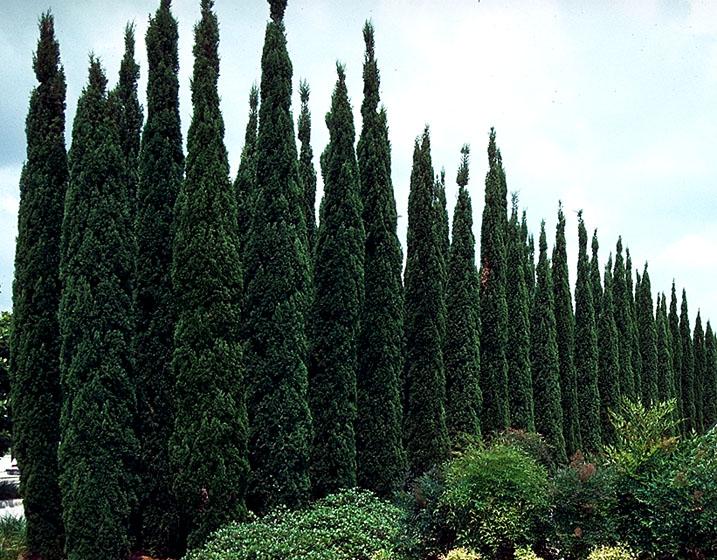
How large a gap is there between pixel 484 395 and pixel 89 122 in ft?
44.5

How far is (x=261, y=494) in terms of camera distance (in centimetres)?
1380

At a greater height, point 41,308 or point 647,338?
Result: point 647,338

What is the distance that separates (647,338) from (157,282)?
31296mm

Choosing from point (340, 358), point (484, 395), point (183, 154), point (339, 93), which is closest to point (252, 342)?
point (340, 358)

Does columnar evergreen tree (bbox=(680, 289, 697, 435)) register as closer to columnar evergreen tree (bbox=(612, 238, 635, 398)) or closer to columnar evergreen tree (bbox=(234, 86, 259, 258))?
columnar evergreen tree (bbox=(612, 238, 635, 398))

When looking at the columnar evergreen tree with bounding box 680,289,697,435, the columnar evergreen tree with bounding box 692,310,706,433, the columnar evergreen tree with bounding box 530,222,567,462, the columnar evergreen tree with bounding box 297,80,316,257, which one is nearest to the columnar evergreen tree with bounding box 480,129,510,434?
the columnar evergreen tree with bounding box 530,222,567,462

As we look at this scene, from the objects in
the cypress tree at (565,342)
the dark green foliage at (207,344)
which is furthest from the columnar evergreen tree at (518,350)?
the dark green foliage at (207,344)

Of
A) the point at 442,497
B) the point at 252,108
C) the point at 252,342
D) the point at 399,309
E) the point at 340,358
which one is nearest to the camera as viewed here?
Answer: the point at 442,497

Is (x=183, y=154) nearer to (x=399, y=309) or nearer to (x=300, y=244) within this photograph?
(x=300, y=244)

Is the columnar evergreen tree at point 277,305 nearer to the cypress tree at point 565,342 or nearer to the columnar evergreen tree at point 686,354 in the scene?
the cypress tree at point 565,342

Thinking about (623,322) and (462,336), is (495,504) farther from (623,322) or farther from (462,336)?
(623,322)

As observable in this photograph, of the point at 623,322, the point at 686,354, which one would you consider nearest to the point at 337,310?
the point at 623,322

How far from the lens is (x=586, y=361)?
104 feet

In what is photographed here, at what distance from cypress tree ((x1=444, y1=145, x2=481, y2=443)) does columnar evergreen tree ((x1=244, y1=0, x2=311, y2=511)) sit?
642 centimetres
